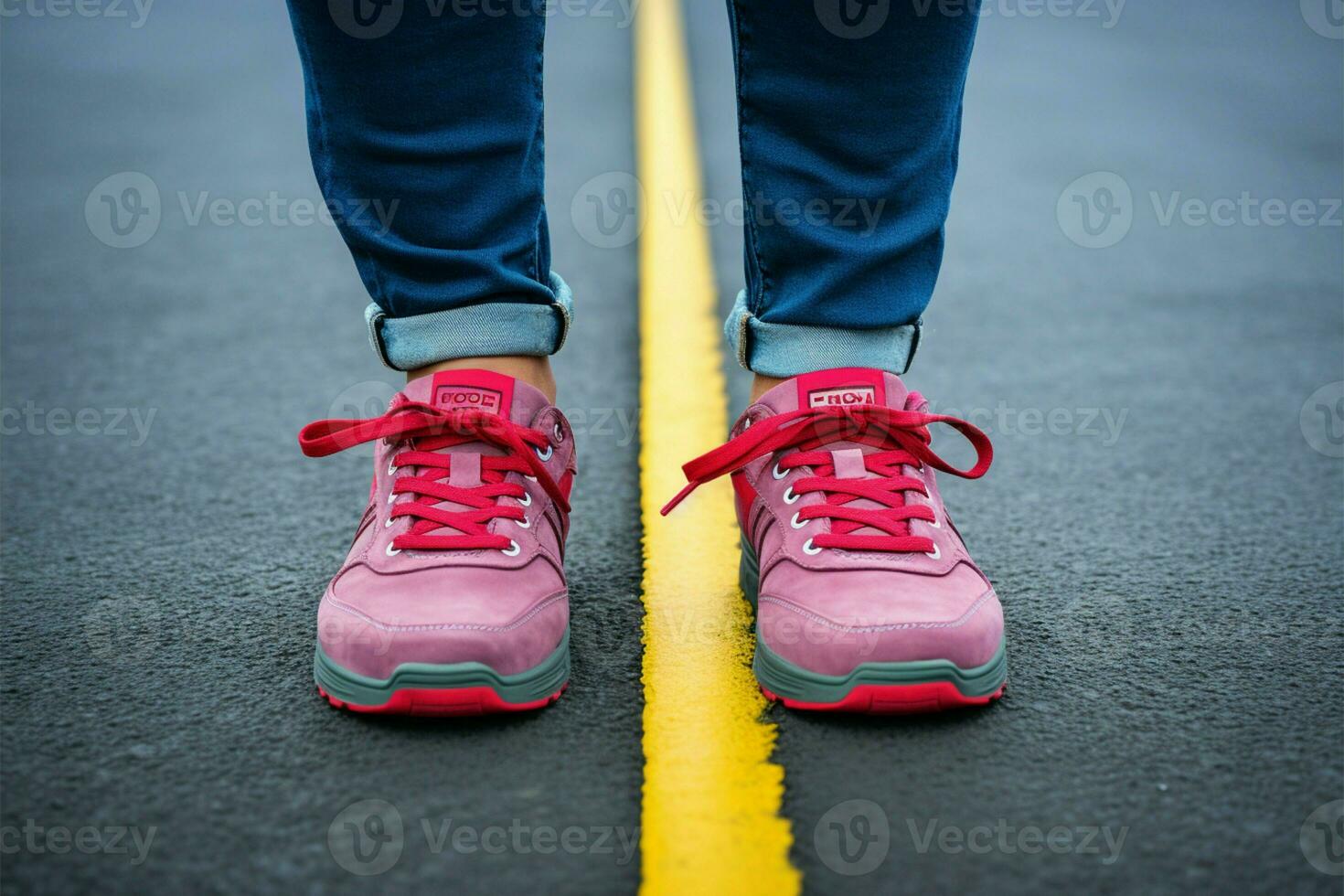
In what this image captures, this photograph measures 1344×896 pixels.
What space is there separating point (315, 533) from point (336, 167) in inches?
27.5

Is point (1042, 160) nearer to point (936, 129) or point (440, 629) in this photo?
point (936, 129)

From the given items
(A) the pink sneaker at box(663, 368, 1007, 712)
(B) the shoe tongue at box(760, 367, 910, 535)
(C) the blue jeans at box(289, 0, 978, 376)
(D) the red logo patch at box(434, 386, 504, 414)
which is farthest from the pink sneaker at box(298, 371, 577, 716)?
(B) the shoe tongue at box(760, 367, 910, 535)

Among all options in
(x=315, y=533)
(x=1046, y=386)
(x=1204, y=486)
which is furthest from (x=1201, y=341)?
(x=315, y=533)

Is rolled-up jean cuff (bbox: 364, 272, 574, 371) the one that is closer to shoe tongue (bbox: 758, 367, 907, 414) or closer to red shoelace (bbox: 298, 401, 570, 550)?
red shoelace (bbox: 298, 401, 570, 550)

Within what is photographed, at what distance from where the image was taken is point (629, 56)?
7.99 m

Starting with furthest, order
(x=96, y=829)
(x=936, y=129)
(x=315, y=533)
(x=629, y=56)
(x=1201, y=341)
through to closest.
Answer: (x=629, y=56)
(x=1201, y=341)
(x=315, y=533)
(x=936, y=129)
(x=96, y=829)

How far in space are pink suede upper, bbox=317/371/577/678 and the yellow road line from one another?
0.19 metres

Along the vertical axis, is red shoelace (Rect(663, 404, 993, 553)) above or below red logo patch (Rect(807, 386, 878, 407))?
below

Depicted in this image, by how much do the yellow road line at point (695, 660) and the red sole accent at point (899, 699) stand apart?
0.36 feet

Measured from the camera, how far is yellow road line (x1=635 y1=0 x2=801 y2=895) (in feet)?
3.97

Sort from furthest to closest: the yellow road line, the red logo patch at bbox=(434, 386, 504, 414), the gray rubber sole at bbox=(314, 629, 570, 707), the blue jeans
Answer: the red logo patch at bbox=(434, 386, 504, 414) → the blue jeans → the gray rubber sole at bbox=(314, 629, 570, 707) → the yellow road line

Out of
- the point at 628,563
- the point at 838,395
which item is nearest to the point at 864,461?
the point at 838,395

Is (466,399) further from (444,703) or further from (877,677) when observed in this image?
(877,677)

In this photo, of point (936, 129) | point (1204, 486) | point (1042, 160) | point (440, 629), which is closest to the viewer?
point (440, 629)
